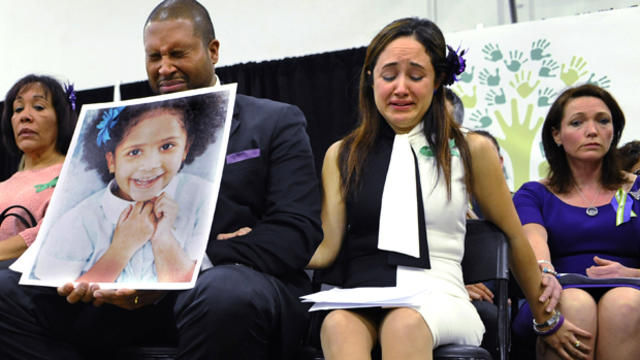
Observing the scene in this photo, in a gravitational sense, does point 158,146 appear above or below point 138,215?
above

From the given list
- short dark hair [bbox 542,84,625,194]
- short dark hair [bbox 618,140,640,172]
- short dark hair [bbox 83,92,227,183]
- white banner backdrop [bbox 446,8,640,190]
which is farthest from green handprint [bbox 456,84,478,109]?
short dark hair [bbox 83,92,227,183]

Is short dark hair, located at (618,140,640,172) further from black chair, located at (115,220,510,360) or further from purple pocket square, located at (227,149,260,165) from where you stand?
purple pocket square, located at (227,149,260,165)

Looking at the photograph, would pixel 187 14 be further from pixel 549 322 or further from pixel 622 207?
pixel 622 207

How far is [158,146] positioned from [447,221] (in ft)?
2.62

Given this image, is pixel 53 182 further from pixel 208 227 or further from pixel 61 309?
pixel 208 227

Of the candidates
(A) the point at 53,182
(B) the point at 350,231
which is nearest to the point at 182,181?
(B) the point at 350,231

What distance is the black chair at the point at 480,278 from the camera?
1604 millimetres

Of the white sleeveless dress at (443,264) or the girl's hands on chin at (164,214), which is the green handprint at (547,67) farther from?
the girl's hands on chin at (164,214)

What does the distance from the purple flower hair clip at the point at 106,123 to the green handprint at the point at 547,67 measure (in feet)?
9.14

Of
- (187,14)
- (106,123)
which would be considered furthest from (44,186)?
(187,14)

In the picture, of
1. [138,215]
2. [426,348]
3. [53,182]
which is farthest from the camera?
[53,182]

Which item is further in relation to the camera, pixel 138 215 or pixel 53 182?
pixel 53 182

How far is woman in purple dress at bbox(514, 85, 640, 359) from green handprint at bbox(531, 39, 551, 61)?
134 cm

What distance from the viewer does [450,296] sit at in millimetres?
1716
